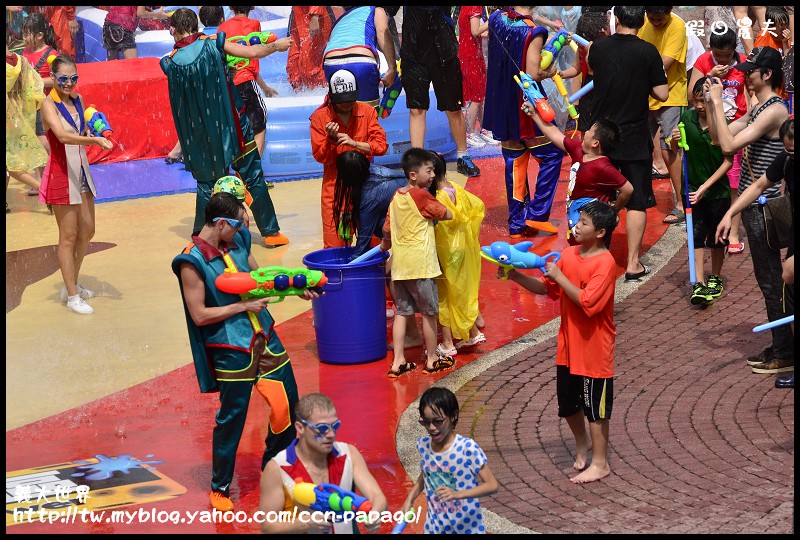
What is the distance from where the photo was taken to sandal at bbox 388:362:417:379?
27.0 ft

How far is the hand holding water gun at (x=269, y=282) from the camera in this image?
6.12 metres

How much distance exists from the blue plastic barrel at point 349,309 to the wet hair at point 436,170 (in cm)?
60

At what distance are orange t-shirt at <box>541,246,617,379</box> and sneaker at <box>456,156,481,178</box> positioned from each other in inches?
302

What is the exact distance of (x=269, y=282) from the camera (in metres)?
6.15

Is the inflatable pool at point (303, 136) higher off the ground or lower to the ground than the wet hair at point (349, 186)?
lower

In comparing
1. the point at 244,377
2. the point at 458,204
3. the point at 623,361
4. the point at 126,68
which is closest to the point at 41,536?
the point at 244,377

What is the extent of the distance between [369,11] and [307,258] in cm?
456

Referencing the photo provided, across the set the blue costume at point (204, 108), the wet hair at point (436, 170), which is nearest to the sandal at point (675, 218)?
the wet hair at point (436, 170)

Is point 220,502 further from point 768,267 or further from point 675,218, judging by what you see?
point 675,218

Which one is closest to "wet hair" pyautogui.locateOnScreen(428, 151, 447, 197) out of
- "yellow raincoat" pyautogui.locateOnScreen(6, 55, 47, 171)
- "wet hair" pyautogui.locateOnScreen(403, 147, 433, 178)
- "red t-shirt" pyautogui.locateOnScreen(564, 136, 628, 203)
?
"wet hair" pyautogui.locateOnScreen(403, 147, 433, 178)

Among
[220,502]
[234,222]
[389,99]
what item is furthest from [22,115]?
[220,502]

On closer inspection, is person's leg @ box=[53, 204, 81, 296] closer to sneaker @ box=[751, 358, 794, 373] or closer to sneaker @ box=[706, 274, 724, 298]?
sneaker @ box=[706, 274, 724, 298]

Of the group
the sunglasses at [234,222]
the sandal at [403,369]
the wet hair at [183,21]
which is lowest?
the sandal at [403,369]

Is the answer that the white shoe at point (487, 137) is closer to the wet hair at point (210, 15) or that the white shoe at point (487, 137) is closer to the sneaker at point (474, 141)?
the sneaker at point (474, 141)
